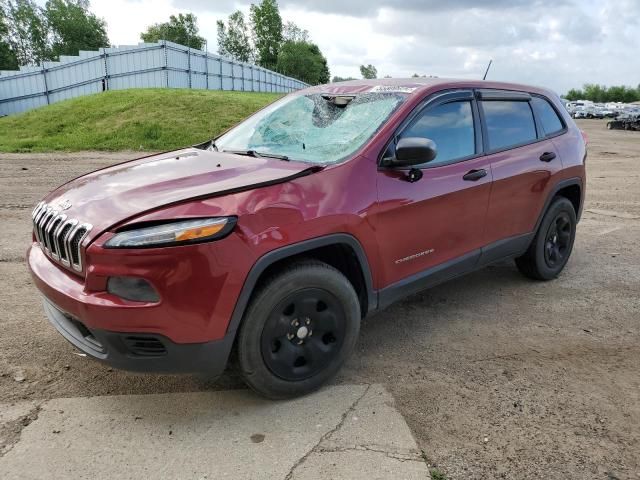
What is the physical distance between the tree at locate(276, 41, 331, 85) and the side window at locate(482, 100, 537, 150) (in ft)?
238

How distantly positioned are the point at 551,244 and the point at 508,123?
1.32m

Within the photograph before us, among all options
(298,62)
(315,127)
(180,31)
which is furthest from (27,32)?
(315,127)

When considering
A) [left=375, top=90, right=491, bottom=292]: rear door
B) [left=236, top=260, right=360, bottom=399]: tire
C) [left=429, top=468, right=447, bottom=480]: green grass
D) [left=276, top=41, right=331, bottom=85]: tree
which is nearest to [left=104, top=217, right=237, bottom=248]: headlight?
[left=236, top=260, right=360, bottom=399]: tire

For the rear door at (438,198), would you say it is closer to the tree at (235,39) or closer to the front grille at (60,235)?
the front grille at (60,235)

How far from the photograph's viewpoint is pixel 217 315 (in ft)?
8.48

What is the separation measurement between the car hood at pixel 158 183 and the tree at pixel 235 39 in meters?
79.5

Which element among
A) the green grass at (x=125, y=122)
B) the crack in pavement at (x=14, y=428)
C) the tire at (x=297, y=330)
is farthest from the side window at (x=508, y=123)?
the green grass at (x=125, y=122)

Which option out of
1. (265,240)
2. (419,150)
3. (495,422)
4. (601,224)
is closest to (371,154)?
(419,150)

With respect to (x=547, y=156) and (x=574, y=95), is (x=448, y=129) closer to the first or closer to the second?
(x=547, y=156)

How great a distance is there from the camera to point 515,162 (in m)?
4.19

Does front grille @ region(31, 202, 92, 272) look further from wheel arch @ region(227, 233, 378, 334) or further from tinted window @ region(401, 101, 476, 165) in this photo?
tinted window @ region(401, 101, 476, 165)

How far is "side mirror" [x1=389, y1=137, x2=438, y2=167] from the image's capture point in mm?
3154

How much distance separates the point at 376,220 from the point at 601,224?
5588mm

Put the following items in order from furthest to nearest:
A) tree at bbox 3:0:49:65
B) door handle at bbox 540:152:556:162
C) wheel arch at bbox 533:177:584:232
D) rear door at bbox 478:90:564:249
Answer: tree at bbox 3:0:49:65 → wheel arch at bbox 533:177:584:232 → door handle at bbox 540:152:556:162 → rear door at bbox 478:90:564:249
